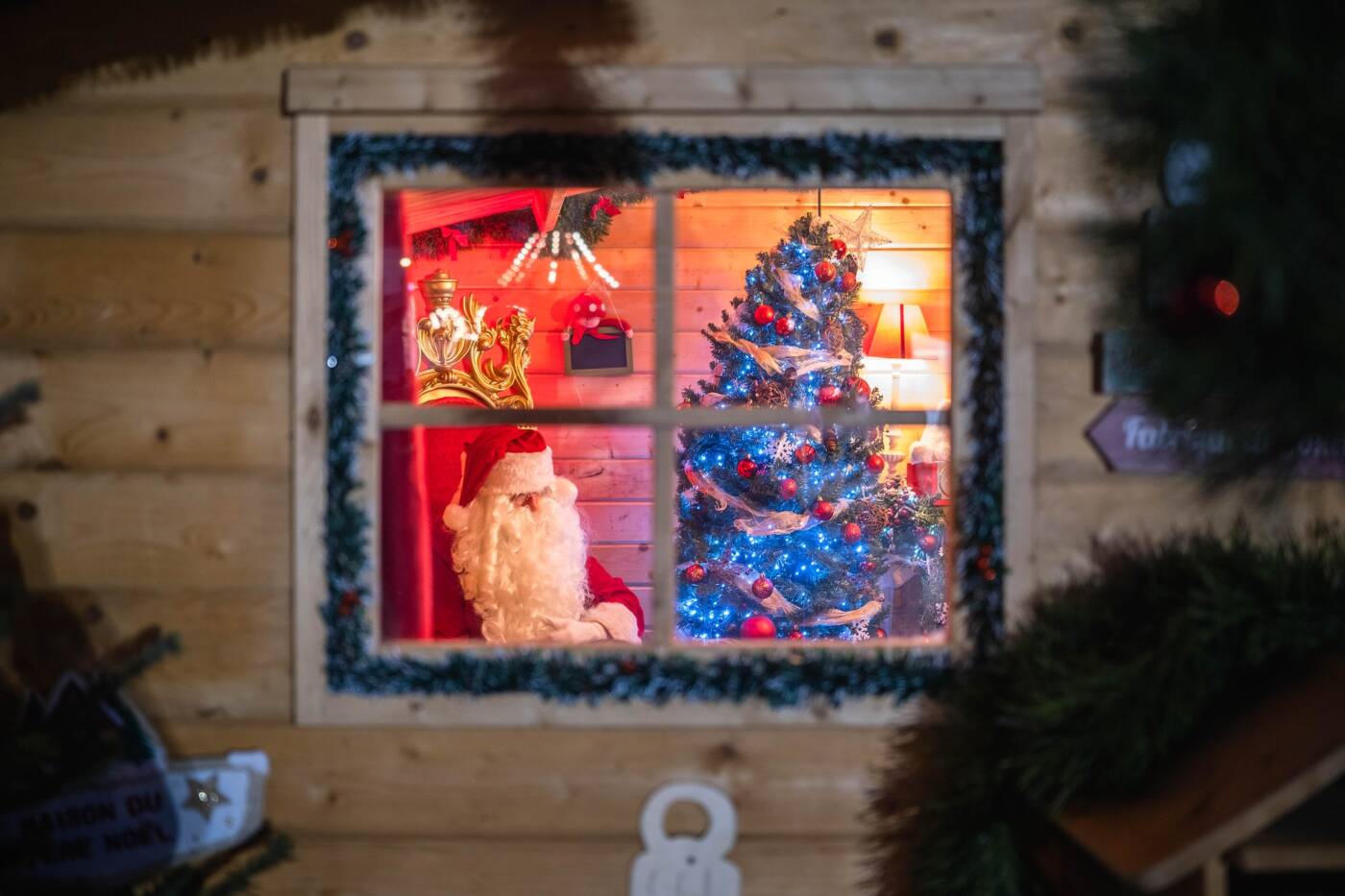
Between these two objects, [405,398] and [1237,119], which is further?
[405,398]

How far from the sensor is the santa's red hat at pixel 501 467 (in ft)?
9.08

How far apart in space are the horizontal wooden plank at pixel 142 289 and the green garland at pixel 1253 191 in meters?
1.38

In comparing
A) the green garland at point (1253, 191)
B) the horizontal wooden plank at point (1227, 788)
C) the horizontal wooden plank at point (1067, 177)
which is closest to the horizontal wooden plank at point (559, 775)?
the horizontal wooden plank at point (1227, 788)

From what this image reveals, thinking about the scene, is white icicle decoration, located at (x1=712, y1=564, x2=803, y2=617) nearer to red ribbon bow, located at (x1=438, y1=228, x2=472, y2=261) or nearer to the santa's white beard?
the santa's white beard

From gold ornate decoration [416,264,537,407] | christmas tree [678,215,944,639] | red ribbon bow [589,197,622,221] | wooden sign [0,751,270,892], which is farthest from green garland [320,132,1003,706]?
christmas tree [678,215,944,639]

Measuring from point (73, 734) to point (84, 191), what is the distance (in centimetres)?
95

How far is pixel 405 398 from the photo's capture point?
80.9 inches

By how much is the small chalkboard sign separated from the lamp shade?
2.31 ft

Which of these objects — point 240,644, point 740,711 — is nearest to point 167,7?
point 240,644

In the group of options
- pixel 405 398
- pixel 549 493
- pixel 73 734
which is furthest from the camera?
pixel 549 493

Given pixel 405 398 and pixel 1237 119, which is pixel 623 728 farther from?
pixel 1237 119

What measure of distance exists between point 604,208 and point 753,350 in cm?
62

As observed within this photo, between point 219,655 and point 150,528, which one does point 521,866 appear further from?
point 150,528

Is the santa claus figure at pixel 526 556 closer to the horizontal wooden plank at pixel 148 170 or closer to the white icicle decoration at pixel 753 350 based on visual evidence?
the white icicle decoration at pixel 753 350
